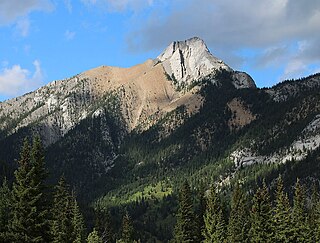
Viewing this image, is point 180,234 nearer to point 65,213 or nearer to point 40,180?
point 65,213

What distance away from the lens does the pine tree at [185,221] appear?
7738 centimetres

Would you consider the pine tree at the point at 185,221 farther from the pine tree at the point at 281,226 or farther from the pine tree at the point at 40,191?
the pine tree at the point at 40,191

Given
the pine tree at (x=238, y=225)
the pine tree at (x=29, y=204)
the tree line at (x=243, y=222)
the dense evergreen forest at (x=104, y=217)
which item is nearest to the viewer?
the pine tree at (x=29, y=204)

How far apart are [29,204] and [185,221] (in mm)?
46267

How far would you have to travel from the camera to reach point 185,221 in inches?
3051

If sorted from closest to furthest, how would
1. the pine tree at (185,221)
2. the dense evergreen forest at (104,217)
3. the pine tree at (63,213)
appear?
1. the dense evergreen forest at (104,217)
2. the pine tree at (63,213)
3. the pine tree at (185,221)

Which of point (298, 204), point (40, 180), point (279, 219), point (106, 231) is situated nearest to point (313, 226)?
point (298, 204)

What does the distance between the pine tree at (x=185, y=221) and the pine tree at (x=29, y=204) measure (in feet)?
146

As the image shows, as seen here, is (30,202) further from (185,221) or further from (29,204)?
(185,221)

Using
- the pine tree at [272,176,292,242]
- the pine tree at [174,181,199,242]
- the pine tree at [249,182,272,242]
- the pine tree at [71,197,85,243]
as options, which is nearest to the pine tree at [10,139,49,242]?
the pine tree at [71,197,85,243]

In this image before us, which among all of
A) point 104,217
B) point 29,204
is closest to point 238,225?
point 104,217

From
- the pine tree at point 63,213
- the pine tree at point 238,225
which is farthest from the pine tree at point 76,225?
the pine tree at point 238,225

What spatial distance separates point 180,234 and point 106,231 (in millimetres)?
37811

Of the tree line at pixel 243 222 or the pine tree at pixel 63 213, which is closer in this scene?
the pine tree at pixel 63 213
